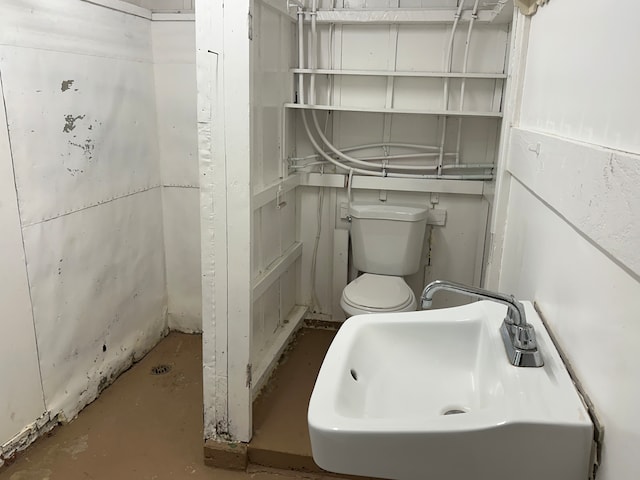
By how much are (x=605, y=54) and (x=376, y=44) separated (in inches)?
71.5

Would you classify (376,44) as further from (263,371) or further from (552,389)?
(552,389)

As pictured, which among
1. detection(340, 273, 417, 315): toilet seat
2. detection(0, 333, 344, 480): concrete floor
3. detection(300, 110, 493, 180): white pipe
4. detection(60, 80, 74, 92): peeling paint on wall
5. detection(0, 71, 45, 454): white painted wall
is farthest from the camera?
detection(300, 110, 493, 180): white pipe

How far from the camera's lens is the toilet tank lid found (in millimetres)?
2545

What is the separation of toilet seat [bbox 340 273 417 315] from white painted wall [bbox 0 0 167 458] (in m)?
1.11

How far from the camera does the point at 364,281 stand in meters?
2.53

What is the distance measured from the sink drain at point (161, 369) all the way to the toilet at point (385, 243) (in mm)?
1001

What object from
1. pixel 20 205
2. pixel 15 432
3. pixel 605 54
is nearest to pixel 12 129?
pixel 20 205

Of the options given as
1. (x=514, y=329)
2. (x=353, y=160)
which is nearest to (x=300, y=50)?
(x=353, y=160)

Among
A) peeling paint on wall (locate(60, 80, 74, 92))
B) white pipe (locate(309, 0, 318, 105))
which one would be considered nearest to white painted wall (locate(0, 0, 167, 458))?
peeling paint on wall (locate(60, 80, 74, 92))

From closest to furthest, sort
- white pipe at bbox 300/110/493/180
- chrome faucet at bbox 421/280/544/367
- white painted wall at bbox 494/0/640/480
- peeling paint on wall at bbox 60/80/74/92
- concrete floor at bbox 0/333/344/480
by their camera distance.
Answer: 1. white painted wall at bbox 494/0/640/480
2. chrome faucet at bbox 421/280/544/367
3. concrete floor at bbox 0/333/344/480
4. peeling paint on wall at bbox 60/80/74/92
5. white pipe at bbox 300/110/493/180

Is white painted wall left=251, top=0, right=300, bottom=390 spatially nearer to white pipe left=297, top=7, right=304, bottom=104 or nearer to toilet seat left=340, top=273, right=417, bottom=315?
white pipe left=297, top=7, right=304, bottom=104

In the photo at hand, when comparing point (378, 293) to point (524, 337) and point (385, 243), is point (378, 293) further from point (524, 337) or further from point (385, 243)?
point (524, 337)

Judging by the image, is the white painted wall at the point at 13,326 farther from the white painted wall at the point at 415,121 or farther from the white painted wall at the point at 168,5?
the white painted wall at the point at 415,121

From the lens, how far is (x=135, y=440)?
2080 millimetres
